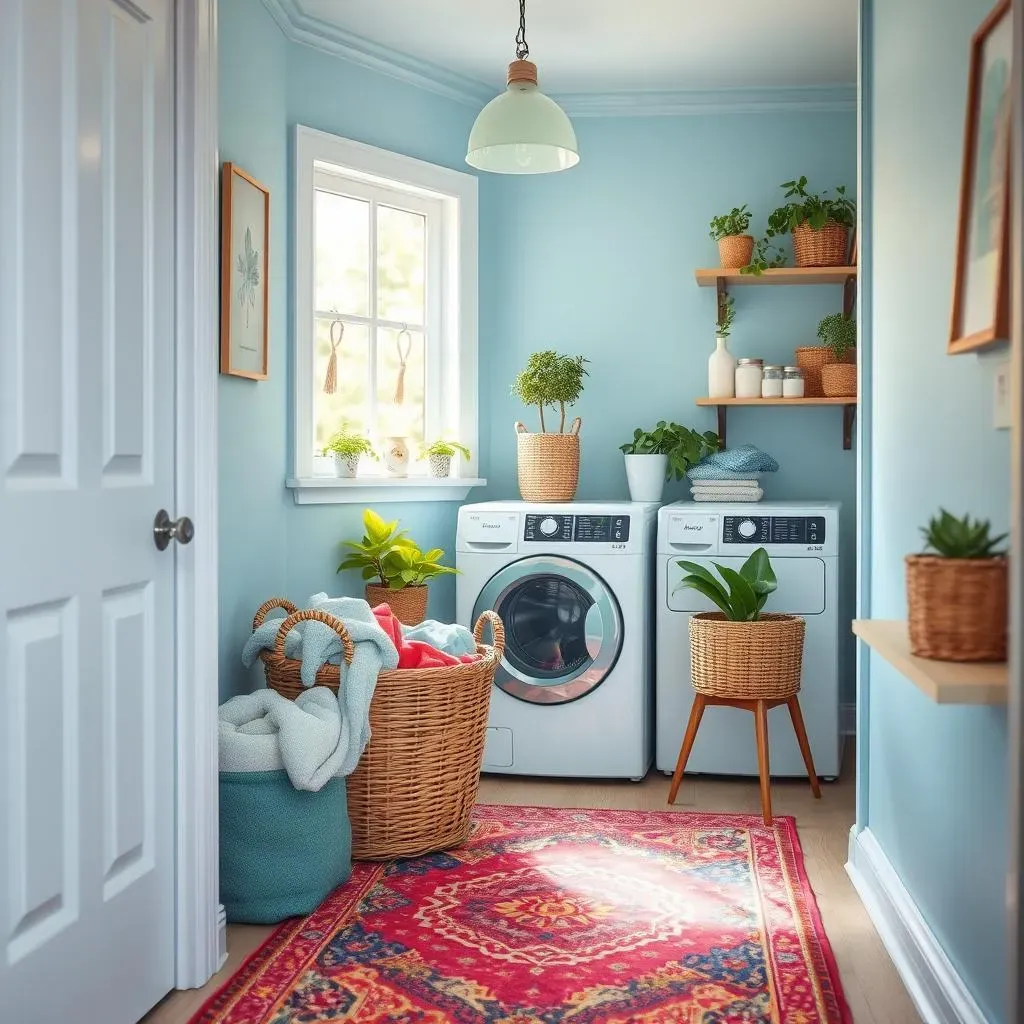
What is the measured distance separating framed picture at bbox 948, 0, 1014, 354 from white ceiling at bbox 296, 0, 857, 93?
1.89 meters

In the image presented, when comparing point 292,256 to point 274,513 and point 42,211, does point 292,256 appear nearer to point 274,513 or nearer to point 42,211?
point 274,513

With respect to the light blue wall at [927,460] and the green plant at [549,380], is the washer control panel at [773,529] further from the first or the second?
the light blue wall at [927,460]

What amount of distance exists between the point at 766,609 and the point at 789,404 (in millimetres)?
783

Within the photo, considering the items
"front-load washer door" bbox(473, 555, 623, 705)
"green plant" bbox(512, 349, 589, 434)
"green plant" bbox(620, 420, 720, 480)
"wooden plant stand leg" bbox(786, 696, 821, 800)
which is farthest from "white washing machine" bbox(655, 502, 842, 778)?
"green plant" bbox(512, 349, 589, 434)

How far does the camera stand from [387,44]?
364cm

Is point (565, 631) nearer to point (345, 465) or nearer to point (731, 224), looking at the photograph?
point (345, 465)

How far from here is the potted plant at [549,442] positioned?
151 inches

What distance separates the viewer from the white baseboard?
181 centimetres

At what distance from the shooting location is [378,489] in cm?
373

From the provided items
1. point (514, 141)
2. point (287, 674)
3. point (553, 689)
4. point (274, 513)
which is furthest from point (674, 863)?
point (514, 141)

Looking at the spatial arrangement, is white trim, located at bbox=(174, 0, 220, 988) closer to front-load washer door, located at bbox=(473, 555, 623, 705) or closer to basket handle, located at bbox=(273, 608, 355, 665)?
basket handle, located at bbox=(273, 608, 355, 665)

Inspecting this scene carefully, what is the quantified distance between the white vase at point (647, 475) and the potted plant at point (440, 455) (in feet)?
1.88

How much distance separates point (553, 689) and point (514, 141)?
1549mm

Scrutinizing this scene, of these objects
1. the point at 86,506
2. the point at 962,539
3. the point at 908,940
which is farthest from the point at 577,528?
the point at 962,539
